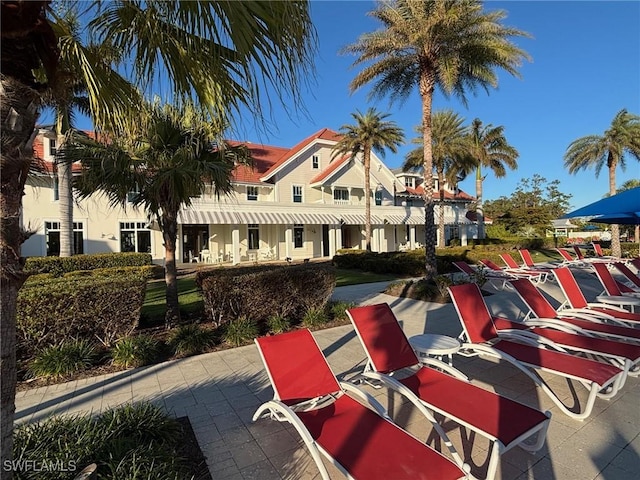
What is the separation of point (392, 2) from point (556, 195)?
8169cm

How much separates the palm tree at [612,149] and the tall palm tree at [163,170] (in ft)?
92.7

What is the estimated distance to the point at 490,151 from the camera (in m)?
34.6

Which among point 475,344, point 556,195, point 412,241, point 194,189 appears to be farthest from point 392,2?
point 556,195

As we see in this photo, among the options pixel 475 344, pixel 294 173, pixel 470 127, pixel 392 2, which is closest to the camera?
pixel 475 344

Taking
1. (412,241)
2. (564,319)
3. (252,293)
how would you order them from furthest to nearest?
(412,241), (252,293), (564,319)

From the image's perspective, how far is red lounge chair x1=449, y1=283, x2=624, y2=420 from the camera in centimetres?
413

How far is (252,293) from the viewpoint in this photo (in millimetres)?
8141

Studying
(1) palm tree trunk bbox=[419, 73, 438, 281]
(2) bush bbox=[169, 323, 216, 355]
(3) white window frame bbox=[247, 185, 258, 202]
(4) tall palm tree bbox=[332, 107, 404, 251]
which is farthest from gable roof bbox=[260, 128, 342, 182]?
(2) bush bbox=[169, 323, 216, 355]

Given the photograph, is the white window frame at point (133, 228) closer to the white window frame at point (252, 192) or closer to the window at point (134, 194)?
the white window frame at point (252, 192)

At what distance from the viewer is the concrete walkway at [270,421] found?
3.35 m

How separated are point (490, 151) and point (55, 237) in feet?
125

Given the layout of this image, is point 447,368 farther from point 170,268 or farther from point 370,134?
point 370,134

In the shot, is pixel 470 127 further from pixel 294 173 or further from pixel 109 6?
pixel 109 6

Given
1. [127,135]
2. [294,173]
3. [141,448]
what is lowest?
[141,448]
